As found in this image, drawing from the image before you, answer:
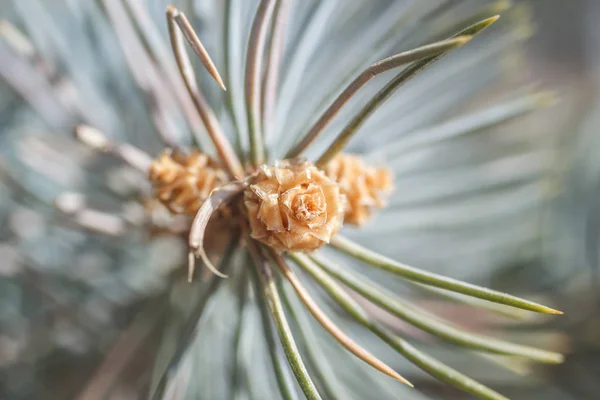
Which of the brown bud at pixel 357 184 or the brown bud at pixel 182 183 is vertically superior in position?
the brown bud at pixel 357 184

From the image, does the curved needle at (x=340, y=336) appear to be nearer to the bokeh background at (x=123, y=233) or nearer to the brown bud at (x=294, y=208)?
the brown bud at (x=294, y=208)

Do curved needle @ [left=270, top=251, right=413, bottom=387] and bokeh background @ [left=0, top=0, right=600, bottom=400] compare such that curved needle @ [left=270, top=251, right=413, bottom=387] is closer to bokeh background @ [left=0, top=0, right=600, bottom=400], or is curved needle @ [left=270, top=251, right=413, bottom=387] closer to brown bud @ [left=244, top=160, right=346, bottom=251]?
brown bud @ [left=244, top=160, right=346, bottom=251]

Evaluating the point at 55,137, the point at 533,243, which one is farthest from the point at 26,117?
the point at 533,243

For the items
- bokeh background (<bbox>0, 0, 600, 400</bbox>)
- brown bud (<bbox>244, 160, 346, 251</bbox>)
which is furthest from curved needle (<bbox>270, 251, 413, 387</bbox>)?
bokeh background (<bbox>0, 0, 600, 400</bbox>)

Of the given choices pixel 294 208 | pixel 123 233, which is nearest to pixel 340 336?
pixel 294 208

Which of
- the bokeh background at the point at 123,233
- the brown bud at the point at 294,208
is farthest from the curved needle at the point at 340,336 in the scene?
the bokeh background at the point at 123,233

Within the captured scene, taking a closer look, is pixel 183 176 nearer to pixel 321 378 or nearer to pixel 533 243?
pixel 321 378

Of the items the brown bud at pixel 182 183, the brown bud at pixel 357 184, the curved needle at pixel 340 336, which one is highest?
the brown bud at pixel 357 184
